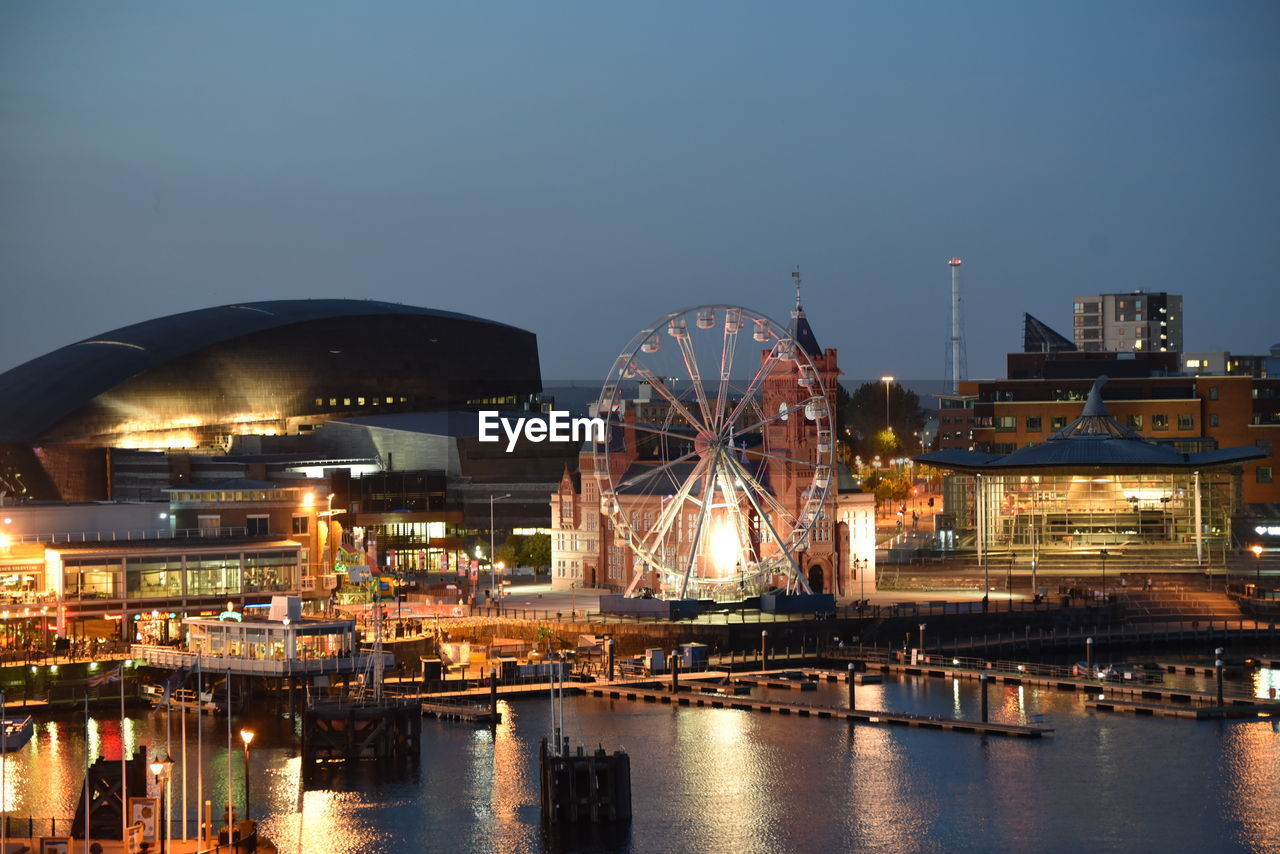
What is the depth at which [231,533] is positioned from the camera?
95125mm

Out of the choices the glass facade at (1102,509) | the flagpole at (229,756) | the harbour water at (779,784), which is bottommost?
the harbour water at (779,784)

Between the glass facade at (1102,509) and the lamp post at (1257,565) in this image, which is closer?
the lamp post at (1257,565)

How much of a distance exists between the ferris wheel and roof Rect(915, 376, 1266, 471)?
53.1 feet

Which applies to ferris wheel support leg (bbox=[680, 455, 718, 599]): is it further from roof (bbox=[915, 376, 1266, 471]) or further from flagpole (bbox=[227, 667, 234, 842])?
roof (bbox=[915, 376, 1266, 471])

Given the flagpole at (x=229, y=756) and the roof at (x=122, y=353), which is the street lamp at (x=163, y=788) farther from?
the roof at (x=122, y=353)

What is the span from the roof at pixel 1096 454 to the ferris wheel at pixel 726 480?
1618cm

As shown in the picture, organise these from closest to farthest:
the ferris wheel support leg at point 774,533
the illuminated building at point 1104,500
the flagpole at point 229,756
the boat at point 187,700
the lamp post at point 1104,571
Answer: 1. the flagpole at point 229,756
2. the boat at point 187,700
3. the ferris wheel support leg at point 774,533
4. the lamp post at point 1104,571
5. the illuminated building at point 1104,500

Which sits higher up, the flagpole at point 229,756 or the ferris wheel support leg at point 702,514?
the ferris wheel support leg at point 702,514

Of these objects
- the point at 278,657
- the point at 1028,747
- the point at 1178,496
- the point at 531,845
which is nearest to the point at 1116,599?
the point at 1178,496

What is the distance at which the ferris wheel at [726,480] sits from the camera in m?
91.2

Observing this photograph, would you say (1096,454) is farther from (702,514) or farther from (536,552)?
(536,552)

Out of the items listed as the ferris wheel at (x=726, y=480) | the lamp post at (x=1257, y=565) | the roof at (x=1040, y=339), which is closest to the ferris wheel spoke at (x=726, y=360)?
the ferris wheel at (x=726, y=480)

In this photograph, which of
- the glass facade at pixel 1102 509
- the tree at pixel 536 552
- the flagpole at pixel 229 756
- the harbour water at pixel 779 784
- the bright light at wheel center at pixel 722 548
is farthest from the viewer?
the tree at pixel 536 552

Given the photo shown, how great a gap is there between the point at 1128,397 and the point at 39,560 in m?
77.3
